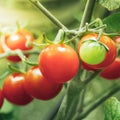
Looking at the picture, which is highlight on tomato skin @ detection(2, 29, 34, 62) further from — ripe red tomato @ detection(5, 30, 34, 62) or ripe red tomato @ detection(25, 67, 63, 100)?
ripe red tomato @ detection(25, 67, 63, 100)

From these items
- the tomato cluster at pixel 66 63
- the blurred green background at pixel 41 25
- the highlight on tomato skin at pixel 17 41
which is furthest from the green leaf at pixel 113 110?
the blurred green background at pixel 41 25

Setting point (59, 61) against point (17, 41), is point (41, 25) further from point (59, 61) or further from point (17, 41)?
point (59, 61)

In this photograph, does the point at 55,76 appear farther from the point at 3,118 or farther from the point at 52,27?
the point at 52,27

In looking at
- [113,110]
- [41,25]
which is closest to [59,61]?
[113,110]

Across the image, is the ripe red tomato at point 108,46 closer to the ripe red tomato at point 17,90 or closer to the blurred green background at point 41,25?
the ripe red tomato at point 17,90

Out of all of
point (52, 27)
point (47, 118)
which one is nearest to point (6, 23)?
point (52, 27)

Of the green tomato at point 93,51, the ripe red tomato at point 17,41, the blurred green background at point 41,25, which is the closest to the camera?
the green tomato at point 93,51

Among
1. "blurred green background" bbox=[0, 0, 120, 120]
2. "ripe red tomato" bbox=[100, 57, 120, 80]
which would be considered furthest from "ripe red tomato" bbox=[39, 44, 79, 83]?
"blurred green background" bbox=[0, 0, 120, 120]
